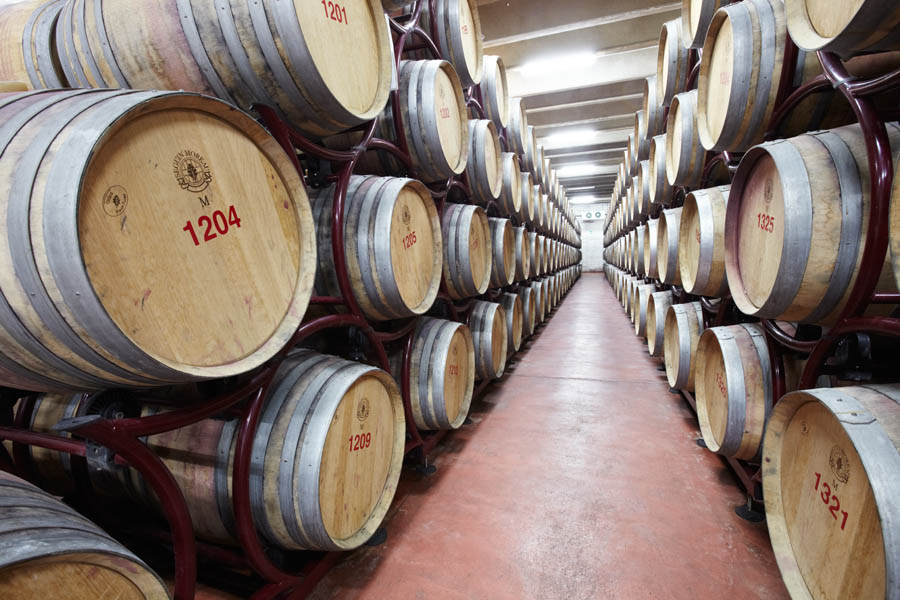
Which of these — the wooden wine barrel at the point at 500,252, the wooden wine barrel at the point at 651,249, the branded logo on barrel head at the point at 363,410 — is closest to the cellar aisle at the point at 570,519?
the branded logo on barrel head at the point at 363,410

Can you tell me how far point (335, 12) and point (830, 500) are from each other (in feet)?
8.52

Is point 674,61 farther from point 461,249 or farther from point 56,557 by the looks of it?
point 56,557

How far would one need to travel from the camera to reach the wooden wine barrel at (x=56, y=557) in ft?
2.32

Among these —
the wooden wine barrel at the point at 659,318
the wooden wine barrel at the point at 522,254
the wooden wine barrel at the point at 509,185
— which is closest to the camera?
the wooden wine barrel at the point at 659,318

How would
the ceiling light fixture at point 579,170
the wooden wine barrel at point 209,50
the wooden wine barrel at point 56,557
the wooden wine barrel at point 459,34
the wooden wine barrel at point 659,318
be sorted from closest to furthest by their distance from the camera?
the wooden wine barrel at point 56,557, the wooden wine barrel at point 209,50, the wooden wine barrel at point 459,34, the wooden wine barrel at point 659,318, the ceiling light fixture at point 579,170

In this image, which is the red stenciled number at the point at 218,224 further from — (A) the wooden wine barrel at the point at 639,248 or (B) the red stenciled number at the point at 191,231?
(A) the wooden wine barrel at the point at 639,248

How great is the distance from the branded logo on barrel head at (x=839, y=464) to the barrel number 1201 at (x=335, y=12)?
2413mm

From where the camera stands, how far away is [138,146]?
1034 mm

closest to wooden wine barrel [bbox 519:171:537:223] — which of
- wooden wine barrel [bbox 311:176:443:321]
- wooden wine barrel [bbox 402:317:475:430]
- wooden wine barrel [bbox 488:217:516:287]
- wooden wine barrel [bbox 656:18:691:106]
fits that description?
wooden wine barrel [bbox 488:217:516:287]

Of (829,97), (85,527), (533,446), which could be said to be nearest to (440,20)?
(829,97)

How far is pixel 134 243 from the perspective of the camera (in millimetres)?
1016

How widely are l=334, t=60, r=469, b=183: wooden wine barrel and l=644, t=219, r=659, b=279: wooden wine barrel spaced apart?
10.2 feet

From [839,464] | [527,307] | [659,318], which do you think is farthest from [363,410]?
[527,307]

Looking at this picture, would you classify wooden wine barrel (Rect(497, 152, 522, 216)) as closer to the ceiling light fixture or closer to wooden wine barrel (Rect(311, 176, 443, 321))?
wooden wine barrel (Rect(311, 176, 443, 321))
